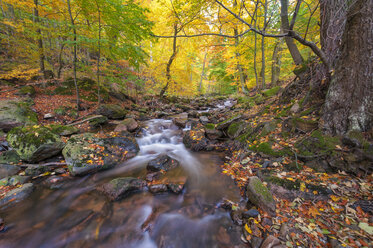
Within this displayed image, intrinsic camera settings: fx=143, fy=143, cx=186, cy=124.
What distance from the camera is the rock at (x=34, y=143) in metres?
4.27

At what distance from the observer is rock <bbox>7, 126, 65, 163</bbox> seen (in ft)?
14.0

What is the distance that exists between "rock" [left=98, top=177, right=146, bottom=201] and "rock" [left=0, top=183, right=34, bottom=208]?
5.14 ft

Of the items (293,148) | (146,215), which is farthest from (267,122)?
(146,215)

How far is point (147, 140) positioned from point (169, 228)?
4679mm

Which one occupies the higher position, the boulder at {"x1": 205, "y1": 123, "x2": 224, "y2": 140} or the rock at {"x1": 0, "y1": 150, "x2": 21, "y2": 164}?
the boulder at {"x1": 205, "y1": 123, "x2": 224, "y2": 140}

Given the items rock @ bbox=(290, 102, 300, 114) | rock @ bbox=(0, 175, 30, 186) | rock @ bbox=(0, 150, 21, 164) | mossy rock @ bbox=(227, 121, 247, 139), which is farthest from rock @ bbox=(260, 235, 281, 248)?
rock @ bbox=(0, 150, 21, 164)

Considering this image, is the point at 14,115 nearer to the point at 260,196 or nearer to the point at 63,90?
the point at 63,90

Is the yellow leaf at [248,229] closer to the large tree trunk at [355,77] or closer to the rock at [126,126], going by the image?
the large tree trunk at [355,77]

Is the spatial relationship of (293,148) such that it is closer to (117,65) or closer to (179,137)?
(179,137)

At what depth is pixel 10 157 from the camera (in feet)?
13.8

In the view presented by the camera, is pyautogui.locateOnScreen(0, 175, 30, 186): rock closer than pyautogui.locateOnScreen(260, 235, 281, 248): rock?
No

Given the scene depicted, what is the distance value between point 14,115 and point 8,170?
308cm

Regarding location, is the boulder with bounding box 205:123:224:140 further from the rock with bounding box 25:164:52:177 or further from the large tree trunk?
the rock with bounding box 25:164:52:177

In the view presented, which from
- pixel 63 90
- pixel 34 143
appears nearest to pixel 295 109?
pixel 34 143
